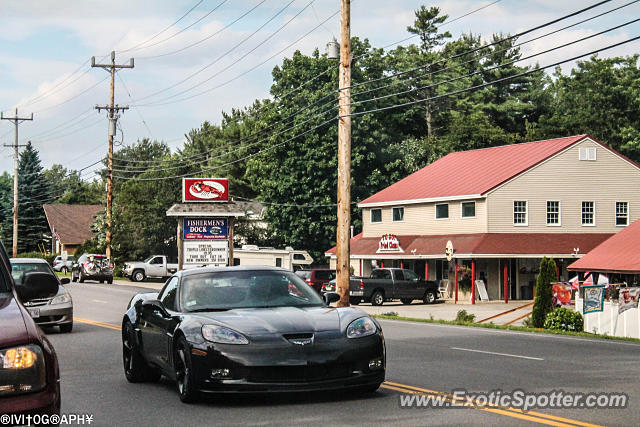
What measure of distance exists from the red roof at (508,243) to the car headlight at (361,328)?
38960 mm

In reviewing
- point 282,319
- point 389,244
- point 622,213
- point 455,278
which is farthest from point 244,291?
point 622,213

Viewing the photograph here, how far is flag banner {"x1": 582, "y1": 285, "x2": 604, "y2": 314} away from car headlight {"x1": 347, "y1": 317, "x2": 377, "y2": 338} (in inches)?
746

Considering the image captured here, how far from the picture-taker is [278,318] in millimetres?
9875

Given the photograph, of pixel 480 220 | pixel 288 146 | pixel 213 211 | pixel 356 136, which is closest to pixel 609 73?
pixel 356 136

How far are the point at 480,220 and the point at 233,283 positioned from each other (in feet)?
136

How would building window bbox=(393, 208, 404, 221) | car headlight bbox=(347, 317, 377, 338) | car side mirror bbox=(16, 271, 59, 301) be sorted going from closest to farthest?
car side mirror bbox=(16, 271, 59, 301)
car headlight bbox=(347, 317, 377, 338)
building window bbox=(393, 208, 404, 221)

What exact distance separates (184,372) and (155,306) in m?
1.56

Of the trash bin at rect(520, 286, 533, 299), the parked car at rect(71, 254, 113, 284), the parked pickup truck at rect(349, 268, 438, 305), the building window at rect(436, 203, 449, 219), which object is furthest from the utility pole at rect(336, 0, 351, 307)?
the parked car at rect(71, 254, 113, 284)

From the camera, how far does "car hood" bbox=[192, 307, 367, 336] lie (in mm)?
9625

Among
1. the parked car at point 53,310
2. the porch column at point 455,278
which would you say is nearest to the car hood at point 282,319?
the parked car at point 53,310

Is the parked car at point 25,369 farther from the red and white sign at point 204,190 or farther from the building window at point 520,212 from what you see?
the building window at point 520,212

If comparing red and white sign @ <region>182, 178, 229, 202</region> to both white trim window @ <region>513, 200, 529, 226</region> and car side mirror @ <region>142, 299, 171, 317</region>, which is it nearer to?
white trim window @ <region>513, 200, 529, 226</region>

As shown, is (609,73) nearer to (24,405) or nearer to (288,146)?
(288,146)

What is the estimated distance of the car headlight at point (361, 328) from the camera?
9836mm
